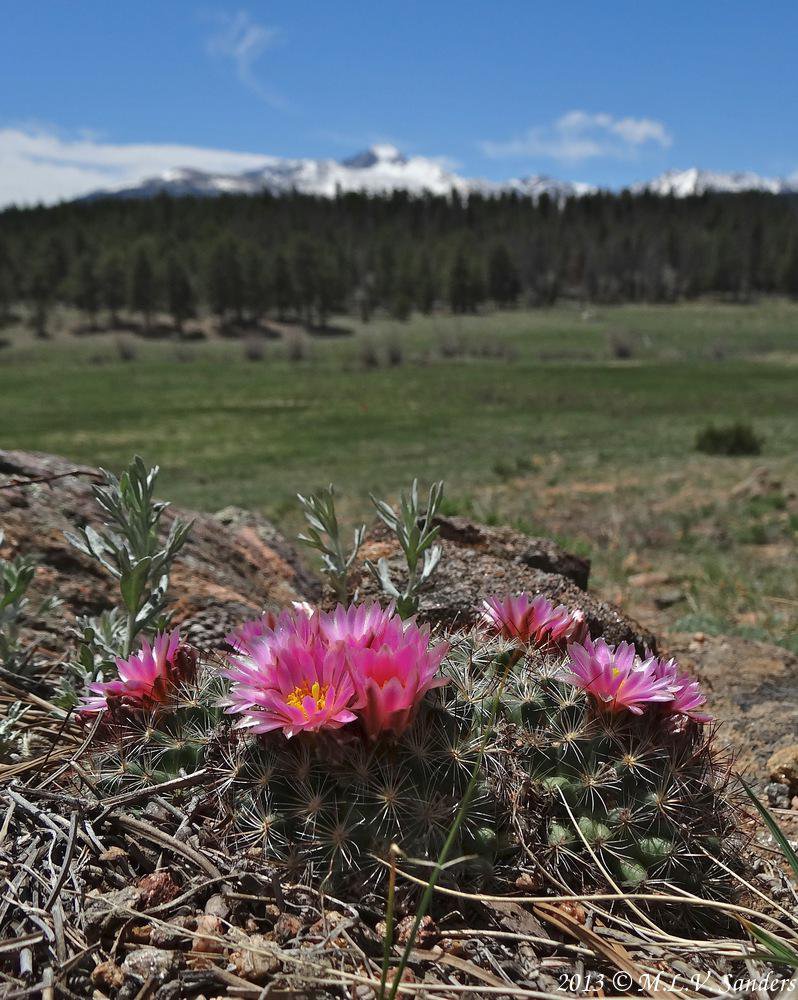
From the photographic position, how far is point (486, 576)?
3.38m

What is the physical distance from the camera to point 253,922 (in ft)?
5.32

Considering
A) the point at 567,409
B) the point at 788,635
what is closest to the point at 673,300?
the point at 567,409

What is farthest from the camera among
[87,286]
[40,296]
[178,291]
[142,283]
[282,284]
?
[282,284]

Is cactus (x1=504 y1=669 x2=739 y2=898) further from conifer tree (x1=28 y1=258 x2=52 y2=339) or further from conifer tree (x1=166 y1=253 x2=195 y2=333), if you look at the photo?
conifer tree (x1=28 y1=258 x2=52 y2=339)

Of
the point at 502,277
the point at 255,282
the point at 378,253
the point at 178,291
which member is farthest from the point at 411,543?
the point at 502,277

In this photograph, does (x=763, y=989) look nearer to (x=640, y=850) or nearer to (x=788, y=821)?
(x=640, y=850)

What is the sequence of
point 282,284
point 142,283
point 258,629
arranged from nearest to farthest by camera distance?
1. point 258,629
2. point 142,283
3. point 282,284

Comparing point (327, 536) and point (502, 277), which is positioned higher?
point (502, 277)

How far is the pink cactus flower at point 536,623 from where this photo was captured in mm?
2238

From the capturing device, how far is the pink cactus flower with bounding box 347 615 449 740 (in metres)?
1.67

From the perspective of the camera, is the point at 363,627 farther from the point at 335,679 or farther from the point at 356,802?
the point at 356,802

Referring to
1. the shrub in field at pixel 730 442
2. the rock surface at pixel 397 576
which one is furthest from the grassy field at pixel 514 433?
the rock surface at pixel 397 576

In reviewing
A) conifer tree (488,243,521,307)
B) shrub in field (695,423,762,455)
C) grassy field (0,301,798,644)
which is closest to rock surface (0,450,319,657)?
grassy field (0,301,798,644)

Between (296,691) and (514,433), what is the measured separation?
1074 inches
